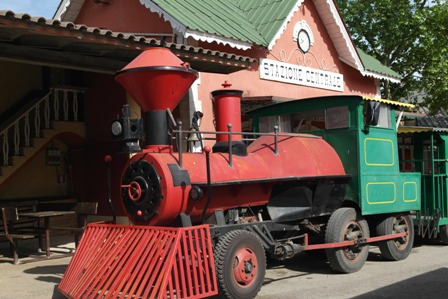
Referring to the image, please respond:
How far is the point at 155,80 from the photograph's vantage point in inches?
231

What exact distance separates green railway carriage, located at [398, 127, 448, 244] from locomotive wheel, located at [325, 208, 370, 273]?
6.70ft

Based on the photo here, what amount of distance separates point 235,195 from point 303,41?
346 inches

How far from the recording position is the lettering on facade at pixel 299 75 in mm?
12891

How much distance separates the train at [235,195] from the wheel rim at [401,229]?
0.05ft

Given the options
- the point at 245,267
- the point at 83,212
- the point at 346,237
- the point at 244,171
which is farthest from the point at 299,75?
the point at 245,267

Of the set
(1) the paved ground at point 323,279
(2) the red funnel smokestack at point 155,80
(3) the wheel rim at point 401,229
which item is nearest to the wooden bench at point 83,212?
(1) the paved ground at point 323,279

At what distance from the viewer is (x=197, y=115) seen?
695 centimetres

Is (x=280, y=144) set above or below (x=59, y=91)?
below

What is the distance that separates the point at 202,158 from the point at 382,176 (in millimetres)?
2965

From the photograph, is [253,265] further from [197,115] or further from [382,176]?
[382,176]

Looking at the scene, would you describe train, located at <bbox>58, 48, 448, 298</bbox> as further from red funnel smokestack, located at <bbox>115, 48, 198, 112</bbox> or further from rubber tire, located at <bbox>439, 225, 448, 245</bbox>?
rubber tire, located at <bbox>439, 225, 448, 245</bbox>

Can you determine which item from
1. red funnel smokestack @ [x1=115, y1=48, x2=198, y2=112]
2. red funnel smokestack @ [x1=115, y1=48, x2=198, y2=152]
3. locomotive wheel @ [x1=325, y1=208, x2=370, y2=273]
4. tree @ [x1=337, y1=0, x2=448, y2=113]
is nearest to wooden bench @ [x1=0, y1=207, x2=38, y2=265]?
red funnel smokestack @ [x1=115, y1=48, x2=198, y2=152]

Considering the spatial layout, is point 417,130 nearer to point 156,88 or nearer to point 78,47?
point 156,88

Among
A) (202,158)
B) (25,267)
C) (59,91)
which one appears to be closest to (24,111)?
(59,91)
